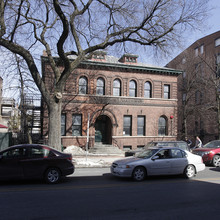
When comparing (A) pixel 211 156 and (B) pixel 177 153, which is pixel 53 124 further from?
(A) pixel 211 156

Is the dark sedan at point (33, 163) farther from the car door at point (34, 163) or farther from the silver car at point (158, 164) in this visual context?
the silver car at point (158, 164)

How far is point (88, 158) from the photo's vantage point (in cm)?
1762

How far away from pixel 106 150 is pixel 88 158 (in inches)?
163

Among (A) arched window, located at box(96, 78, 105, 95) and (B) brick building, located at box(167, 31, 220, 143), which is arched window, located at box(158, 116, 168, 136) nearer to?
(B) brick building, located at box(167, 31, 220, 143)

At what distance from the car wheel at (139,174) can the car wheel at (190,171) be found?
2056mm

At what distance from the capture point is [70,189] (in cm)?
802

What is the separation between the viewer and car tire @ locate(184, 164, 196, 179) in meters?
10.3

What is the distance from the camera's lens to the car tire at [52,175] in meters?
8.93

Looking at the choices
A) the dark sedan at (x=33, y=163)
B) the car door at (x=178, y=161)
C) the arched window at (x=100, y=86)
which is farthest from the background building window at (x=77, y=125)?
the car door at (x=178, y=161)

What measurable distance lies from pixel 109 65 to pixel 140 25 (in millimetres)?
8903

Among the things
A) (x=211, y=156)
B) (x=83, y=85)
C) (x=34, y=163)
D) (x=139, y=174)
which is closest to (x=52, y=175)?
(x=34, y=163)

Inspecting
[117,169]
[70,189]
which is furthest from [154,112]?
[70,189]

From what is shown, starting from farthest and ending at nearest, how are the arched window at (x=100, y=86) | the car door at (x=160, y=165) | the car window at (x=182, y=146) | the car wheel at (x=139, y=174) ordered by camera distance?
the arched window at (x=100, y=86) < the car window at (x=182, y=146) < the car door at (x=160, y=165) < the car wheel at (x=139, y=174)

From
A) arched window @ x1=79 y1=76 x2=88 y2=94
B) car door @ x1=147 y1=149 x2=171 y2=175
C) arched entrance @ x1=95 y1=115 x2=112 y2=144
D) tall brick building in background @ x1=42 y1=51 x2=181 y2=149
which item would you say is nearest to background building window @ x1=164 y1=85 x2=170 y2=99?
tall brick building in background @ x1=42 y1=51 x2=181 y2=149
